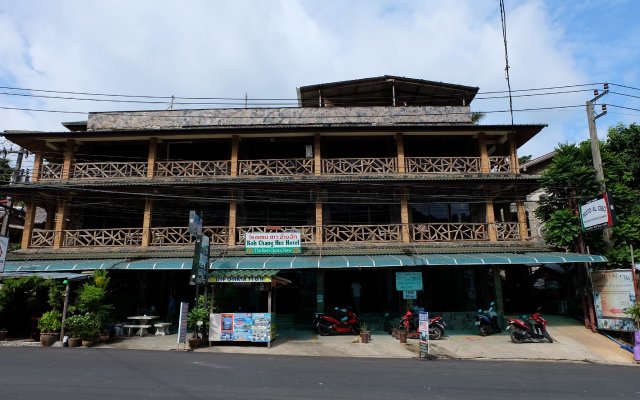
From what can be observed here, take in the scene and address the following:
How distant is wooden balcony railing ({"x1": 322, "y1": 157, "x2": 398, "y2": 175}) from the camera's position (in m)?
17.8

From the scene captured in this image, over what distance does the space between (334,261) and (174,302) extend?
7.51 metres

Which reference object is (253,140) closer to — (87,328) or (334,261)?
(334,261)

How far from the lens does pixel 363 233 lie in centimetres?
1712

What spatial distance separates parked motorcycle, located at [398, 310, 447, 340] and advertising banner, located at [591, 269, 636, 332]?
544 cm

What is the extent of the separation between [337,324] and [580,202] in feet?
33.2

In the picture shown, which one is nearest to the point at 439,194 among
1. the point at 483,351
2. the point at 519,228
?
the point at 519,228

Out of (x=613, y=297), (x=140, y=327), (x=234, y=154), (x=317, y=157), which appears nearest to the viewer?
(x=613, y=297)

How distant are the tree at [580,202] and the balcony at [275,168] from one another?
87.4 inches

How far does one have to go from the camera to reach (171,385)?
24.0ft

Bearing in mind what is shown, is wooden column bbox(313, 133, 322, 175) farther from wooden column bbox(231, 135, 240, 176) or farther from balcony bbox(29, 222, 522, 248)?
wooden column bbox(231, 135, 240, 176)

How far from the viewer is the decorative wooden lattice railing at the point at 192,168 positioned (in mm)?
17797

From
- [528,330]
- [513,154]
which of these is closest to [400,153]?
[513,154]

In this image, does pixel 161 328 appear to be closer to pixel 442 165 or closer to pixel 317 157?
pixel 317 157

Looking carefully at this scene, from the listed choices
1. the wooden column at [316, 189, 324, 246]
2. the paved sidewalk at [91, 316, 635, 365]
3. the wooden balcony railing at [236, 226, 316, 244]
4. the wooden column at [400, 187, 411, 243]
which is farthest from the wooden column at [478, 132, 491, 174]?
the wooden balcony railing at [236, 226, 316, 244]
